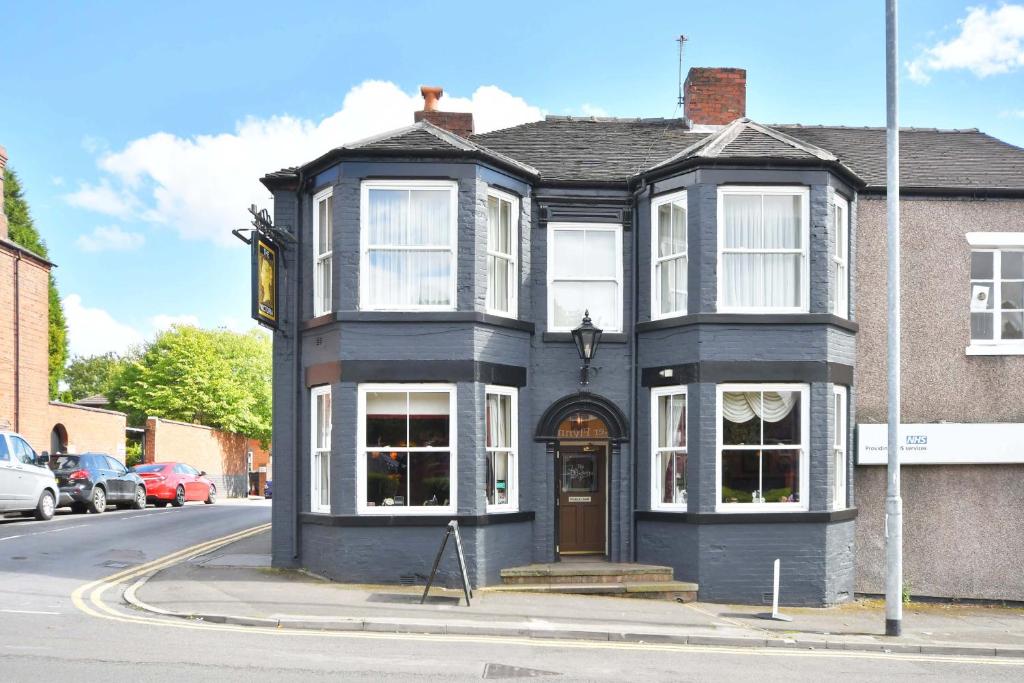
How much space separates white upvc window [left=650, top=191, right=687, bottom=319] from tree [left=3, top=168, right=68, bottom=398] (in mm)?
44439

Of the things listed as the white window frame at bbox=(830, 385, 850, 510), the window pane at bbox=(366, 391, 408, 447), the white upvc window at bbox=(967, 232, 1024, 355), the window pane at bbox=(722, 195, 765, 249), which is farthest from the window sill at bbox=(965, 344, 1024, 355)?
the window pane at bbox=(366, 391, 408, 447)

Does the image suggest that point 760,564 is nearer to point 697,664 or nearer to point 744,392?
point 744,392

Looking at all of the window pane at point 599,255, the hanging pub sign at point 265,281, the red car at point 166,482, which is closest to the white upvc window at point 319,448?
the hanging pub sign at point 265,281

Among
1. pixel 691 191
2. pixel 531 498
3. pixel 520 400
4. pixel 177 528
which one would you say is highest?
pixel 691 191

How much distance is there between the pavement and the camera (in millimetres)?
11594

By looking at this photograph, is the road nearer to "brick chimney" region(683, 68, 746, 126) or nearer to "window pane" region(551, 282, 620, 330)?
"window pane" region(551, 282, 620, 330)

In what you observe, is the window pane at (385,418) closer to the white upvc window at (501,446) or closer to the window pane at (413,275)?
the white upvc window at (501,446)

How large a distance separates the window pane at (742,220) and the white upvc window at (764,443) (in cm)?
219

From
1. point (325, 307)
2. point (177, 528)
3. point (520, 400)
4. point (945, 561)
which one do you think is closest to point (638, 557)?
point (520, 400)

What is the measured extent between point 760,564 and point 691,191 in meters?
5.71

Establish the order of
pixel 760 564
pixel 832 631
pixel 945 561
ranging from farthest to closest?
pixel 945 561 < pixel 760 564 < pixel 832 631

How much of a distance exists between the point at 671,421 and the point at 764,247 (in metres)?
3.05

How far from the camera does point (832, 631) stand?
1266cm

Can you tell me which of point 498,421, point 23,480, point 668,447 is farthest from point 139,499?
point 668,447
